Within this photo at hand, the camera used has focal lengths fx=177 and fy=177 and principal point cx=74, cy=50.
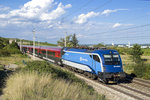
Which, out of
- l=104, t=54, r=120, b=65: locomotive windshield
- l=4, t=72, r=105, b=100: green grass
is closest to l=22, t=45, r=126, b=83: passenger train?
l=104, t=54, r=120, b=65: locomotive windshield

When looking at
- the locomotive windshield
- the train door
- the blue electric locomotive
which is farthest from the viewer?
the train door

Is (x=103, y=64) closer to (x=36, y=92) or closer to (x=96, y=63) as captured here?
(x=96, y=63)

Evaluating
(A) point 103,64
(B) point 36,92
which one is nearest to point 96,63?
(A) point 103,64

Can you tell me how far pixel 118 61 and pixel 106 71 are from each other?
1.57 m

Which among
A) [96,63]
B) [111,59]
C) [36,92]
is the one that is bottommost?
[36,92]

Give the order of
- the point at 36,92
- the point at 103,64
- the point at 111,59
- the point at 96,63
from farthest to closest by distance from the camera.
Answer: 1. the point at 96,63
2. the point at 111,59
3. the point at 103,64
4. the point at 36,92

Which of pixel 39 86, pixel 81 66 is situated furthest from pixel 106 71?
pixel 39 86

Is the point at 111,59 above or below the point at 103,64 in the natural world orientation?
above

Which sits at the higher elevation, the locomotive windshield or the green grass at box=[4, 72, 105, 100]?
the locomotive windshield

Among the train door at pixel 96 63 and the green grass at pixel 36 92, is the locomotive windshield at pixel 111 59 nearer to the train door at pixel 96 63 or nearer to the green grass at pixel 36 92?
the train door at pixel 96 63

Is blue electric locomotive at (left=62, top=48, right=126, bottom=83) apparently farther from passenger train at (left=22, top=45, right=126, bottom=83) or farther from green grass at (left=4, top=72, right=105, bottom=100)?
green grass at (left=4, top=72, right=105, bottom=100)

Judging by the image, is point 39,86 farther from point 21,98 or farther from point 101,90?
point 101,90

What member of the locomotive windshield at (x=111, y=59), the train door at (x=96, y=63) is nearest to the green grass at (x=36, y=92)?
the train door at (x=96, y=63)

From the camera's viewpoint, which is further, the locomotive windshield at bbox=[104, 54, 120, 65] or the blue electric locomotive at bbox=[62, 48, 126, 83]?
the locomotive windshield at bbox=[104, 54, 120, 65]
